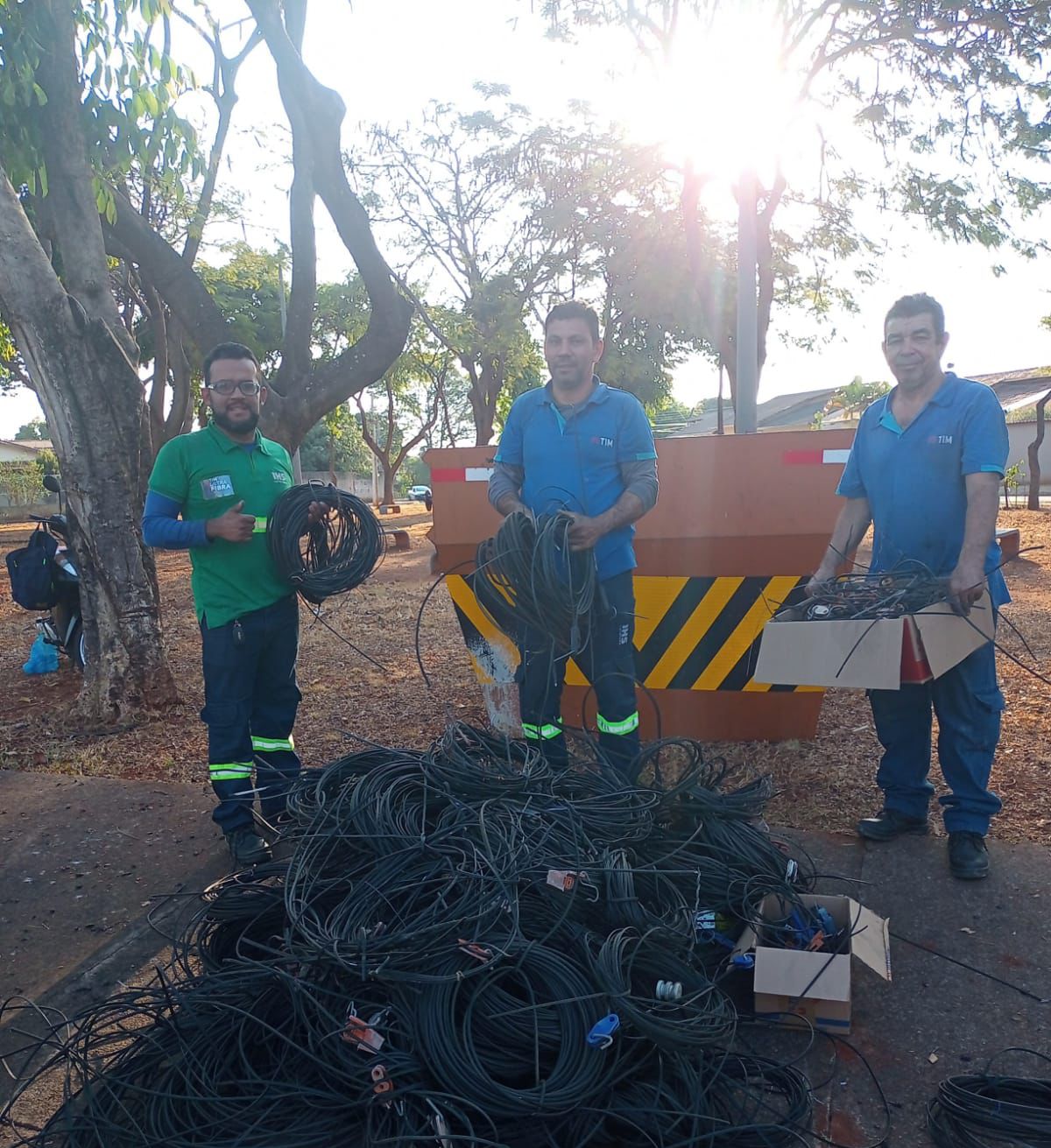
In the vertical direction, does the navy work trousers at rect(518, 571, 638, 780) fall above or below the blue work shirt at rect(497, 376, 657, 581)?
below

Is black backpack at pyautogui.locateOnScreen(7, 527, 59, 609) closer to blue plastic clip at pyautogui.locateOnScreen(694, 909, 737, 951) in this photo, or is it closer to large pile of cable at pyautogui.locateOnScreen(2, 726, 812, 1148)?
large pile of cable at pyautogui.locateOnScreen(2, 726, 812, 1148)

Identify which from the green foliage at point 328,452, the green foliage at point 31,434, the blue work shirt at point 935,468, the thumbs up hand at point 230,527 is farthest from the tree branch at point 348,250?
the green foliage at point 31,434

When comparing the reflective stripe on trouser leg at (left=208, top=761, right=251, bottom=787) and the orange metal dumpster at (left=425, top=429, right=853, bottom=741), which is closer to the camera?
the reflective stripe on trouser leg at (left=208, top=761, right=251, bottom=787)

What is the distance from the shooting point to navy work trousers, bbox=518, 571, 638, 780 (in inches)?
145

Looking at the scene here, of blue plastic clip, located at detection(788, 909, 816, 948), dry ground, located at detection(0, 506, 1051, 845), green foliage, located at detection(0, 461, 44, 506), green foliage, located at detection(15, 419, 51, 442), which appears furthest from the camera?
green foliage, located at detection(15, 419, 51, 442)

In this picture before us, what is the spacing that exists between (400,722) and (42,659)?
3391mm

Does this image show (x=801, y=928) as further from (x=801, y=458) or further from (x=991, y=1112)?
(x=801, y=458)

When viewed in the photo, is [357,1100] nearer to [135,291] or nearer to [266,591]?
[266,591]

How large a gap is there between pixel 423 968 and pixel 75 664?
568cm

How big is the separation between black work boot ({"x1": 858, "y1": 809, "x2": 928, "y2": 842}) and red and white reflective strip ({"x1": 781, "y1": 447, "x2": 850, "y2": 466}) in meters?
1.63

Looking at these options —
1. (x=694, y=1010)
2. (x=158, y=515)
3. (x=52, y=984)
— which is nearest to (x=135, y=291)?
(x=158, y=515)

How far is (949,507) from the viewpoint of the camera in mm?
3402

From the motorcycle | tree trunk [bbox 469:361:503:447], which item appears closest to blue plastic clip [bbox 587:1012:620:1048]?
the motorcycle

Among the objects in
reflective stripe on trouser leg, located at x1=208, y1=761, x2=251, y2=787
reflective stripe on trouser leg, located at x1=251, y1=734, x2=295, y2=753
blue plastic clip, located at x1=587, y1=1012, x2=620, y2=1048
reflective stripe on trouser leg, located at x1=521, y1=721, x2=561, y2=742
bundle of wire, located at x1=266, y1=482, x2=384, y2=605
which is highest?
bundle of wire, located at x1=266, y1=482, x2=384, y2=605
